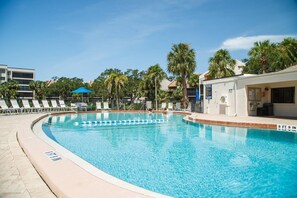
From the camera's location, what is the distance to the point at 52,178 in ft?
11.6

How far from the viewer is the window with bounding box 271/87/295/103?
15.1 meters

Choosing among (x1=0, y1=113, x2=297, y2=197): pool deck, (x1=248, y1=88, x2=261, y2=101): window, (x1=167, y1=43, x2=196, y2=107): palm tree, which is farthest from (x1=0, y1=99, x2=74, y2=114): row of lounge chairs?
(x1=248, y1=88, x2=261, y2=101): window

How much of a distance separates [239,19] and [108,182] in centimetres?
1041

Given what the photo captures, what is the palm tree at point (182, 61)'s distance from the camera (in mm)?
24883

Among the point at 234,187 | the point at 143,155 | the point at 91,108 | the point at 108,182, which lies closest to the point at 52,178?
the point at 108,182

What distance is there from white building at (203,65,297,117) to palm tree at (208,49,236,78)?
831 cm

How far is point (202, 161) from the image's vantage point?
21.1ft

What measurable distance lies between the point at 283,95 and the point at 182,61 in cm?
1150

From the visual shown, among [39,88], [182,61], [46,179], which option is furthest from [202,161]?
[39,88]

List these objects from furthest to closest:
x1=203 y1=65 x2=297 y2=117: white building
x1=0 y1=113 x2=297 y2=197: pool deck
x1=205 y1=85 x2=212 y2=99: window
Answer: x1=205 y1=85 x2=212 y2=99: window < x1=203 y1=65 x2=297 y2=117: white building < x1=0 y1=113 x2=297 y2=197: pool deck

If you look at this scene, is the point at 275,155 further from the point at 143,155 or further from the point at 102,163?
the point at 102,163

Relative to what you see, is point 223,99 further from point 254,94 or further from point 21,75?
point 21,75

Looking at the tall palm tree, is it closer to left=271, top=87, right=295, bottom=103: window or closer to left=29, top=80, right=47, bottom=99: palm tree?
left=271, top=87, right=295, bottom=103: window

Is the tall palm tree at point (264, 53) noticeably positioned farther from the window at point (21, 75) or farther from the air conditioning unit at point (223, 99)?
the window at point (21, 75)
